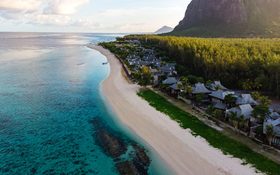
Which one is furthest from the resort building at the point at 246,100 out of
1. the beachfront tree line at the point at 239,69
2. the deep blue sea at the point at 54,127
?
the deep blue sea at the point at 54,127

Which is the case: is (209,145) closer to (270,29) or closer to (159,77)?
(159,77)

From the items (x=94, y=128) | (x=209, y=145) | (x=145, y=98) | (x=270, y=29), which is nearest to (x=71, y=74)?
(x=145, y=98)

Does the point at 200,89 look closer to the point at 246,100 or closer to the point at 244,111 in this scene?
the point at 246,100

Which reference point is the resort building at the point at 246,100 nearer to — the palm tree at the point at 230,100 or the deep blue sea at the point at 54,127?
Answer: the palm tree at the point at 230,100

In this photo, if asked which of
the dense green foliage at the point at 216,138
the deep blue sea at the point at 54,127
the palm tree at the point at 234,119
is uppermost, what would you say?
the palm tree at the point at 234,119

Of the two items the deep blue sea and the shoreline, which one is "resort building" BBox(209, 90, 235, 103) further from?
the deep blue sea

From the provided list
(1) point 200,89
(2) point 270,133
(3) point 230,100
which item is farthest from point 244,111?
(1) point 200,89
